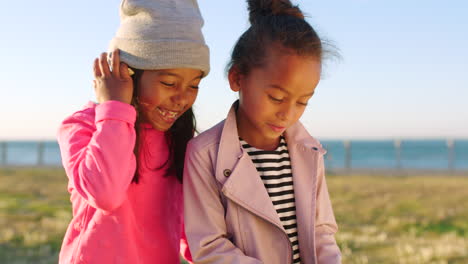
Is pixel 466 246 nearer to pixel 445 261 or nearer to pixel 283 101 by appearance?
pixel 445 261

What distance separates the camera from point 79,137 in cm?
264

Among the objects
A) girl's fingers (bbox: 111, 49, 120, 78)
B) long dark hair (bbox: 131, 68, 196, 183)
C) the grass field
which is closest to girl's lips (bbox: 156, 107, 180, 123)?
long dark hair (bbox: 131, 68, 196, 183)

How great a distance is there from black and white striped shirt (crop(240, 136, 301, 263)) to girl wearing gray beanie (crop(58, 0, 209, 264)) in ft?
1.42

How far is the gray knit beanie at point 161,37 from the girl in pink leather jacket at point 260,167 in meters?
0.25

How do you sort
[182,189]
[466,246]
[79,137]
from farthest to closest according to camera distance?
[466,246], [182,189], [79,137]

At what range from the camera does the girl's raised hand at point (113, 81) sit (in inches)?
103

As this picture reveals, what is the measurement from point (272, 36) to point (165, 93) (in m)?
0.63

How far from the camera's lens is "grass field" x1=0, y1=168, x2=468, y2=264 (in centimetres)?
539

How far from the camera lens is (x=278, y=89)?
8.80 feet

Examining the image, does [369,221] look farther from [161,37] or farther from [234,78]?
[161,37]

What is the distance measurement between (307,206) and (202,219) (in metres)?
0.59

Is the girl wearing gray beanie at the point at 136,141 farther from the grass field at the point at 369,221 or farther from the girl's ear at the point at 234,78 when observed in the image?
the grass field at the point at 369,221

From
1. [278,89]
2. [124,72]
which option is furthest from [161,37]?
[278,89]

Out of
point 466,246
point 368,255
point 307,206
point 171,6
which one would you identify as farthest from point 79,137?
point 466,246
